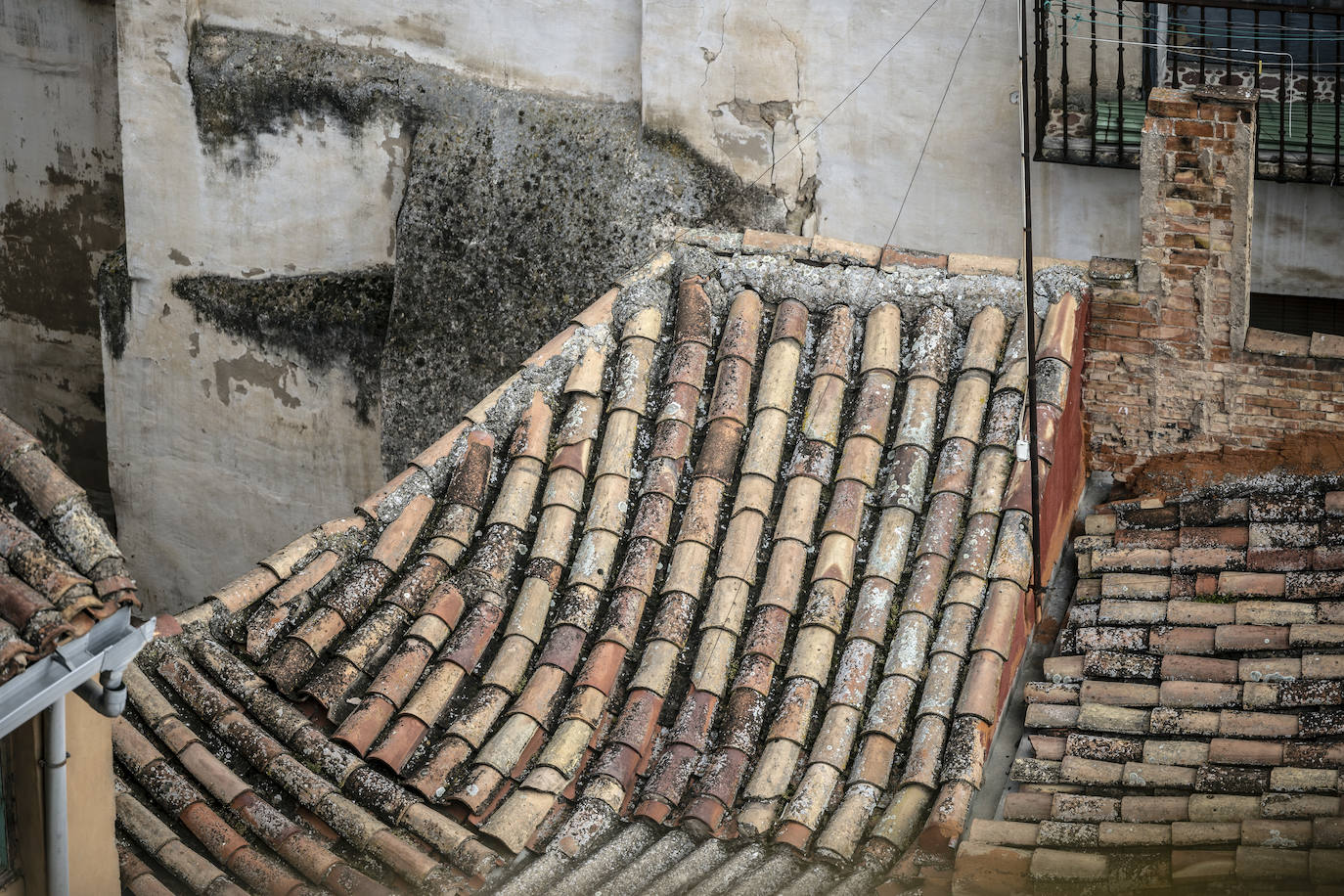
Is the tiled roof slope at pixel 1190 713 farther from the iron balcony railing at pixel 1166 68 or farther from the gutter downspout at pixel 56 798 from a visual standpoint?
the iron balcony railing at pixel 1166 68

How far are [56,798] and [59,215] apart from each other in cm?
1078

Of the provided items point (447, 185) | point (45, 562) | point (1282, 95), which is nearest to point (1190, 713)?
point (45, 562)

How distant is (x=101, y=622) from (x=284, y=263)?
877 centimetres

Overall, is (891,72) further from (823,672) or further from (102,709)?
(102,709)

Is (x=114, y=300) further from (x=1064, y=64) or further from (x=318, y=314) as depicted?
(x=1064, y=64)

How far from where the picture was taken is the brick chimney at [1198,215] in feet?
24.3

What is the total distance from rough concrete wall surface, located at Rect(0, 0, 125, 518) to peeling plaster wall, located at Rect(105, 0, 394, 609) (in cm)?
104

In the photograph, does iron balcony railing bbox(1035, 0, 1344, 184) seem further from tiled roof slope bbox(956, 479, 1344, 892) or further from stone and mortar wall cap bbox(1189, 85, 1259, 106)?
tiled roof slope bbox(956, 479, 1344, 892)

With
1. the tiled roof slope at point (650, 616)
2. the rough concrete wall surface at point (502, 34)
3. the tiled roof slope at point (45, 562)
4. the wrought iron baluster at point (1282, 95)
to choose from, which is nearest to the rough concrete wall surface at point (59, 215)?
the rough concrete wall surface at point (502, 34)

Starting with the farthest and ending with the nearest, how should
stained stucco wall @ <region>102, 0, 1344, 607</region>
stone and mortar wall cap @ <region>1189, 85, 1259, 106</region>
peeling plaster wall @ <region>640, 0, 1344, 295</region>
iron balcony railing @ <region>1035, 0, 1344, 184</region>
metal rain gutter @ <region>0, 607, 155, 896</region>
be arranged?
1. stained stucco wall @ <region>102, 0, 1344, 607</region>
2. peeling plaster wall @ <region>640, 0, 1344, 295</region>
3. iron balcony railing @ <region>1035, 0, 1344, 184</region>
4. stone and mortar wall cap @ <region>1189, 85, 1259, 106</region>
5. metal rain gutter @ <region>0, 607, 155, 896</region>

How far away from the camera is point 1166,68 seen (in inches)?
434

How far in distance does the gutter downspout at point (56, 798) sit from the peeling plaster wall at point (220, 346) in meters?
8.03

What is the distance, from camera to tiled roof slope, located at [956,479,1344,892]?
591 cm

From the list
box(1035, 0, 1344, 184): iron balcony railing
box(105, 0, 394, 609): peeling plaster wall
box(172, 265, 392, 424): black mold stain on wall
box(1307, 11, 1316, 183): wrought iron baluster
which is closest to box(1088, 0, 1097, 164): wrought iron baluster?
box(1035, 0, 1344, 184): iron balcony railing
